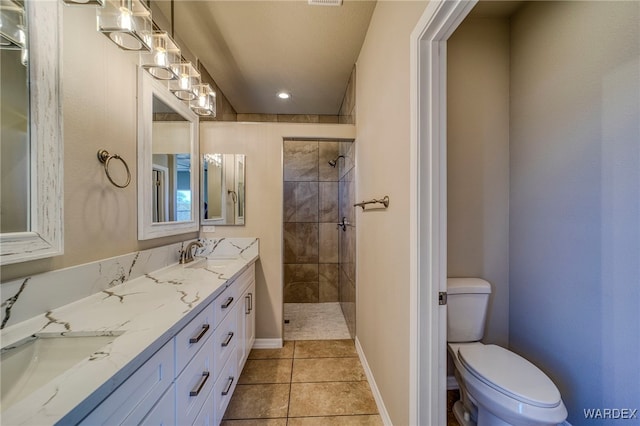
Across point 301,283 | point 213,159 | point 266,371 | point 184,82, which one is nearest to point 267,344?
point 266,371

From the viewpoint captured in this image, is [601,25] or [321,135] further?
[321,135]

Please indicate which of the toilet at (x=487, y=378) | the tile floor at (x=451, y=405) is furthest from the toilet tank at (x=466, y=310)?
the tile floor at (x=451, y=405)

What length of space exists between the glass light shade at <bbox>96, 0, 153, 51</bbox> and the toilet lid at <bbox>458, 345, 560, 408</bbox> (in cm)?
231

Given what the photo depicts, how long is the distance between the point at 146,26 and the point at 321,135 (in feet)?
4.73

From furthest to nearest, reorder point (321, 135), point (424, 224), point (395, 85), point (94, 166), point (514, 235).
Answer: point (321, 135) < point (514, 235) < point (395, 85) < point (94, 166) < point (424, 224)

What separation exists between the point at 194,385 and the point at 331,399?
100 cm

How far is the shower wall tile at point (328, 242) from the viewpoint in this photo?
3.45 meters

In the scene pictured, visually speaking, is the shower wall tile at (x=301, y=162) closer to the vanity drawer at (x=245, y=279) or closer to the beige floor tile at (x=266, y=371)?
the vanity drawer at (x=245, y=279)

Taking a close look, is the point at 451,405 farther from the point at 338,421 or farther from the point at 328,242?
the point at 328,242

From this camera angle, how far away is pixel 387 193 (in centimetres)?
141

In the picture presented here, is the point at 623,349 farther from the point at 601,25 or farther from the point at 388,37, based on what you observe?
the point at 388,37

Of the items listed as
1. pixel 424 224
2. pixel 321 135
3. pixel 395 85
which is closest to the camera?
pixel 424 224

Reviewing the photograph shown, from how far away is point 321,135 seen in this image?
2.30 metres

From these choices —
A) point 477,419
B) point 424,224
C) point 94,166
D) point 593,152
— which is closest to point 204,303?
point 94,166
